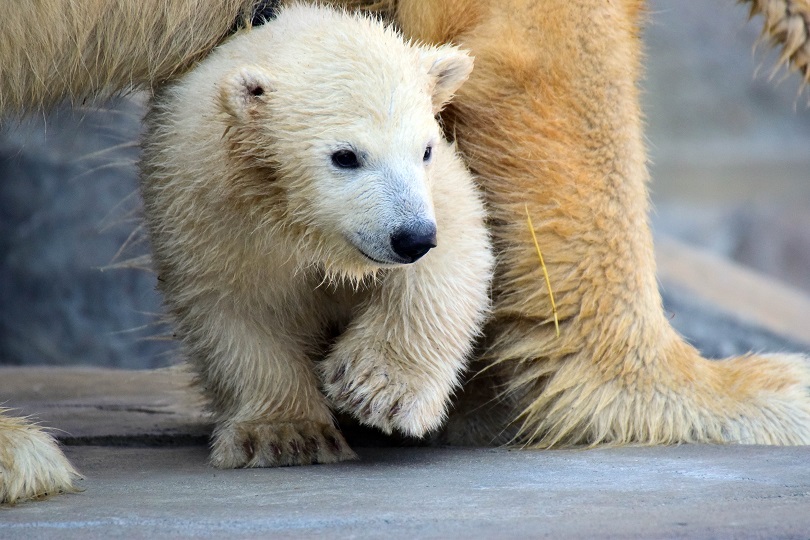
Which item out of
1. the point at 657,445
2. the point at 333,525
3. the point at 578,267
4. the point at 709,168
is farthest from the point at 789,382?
the point at 709,168

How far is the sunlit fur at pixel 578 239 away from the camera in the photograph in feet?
9.87

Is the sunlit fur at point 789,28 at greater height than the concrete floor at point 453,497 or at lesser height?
greater

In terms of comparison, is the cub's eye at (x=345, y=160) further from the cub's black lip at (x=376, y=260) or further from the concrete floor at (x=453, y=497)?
the concrete floor at (x=453, y=497)

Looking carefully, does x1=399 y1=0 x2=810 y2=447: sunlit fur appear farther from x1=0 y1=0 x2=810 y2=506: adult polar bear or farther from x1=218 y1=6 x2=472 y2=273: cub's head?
x1=218 y1=6 x2=472 y2=273: cub's head

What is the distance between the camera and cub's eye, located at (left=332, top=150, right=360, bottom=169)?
258 centimetres

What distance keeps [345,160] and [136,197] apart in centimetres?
241

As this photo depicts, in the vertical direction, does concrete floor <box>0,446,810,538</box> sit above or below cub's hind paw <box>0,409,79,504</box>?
above

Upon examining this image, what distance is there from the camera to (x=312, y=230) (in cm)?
270

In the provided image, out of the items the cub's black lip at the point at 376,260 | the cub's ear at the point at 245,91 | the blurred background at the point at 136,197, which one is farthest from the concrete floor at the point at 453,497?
the blurred background at the point at 136,197

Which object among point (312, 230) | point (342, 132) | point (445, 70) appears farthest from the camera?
point (445, 70)

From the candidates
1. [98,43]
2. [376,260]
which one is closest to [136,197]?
[98,43]

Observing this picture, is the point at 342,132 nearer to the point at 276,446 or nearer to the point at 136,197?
the point at 276,446

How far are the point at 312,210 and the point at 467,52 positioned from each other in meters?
0.66

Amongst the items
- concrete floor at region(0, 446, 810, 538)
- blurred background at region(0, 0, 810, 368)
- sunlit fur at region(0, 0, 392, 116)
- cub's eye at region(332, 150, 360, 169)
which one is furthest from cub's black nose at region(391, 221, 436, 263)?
blurred background at region(0, 0, 810, 368)
